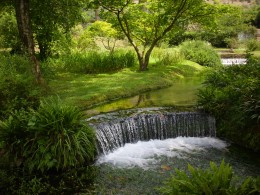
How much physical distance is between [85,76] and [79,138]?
8.10 metres

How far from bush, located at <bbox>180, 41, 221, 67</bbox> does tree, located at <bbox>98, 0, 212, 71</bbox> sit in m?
4.57

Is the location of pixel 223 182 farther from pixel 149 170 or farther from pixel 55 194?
pixel 55 194

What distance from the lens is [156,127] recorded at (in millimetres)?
8453

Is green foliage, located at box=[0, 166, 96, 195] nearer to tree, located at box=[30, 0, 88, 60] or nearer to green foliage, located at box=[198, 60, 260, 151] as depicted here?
green foliage, located at box=[198, 60, 260, 151]

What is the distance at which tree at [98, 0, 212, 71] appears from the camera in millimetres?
14195

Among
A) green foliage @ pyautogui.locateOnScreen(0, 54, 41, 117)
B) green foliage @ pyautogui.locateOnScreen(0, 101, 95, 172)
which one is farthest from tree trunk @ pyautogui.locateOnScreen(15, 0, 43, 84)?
green foliage @ pyautogui.locateOnScreen(0, 101, 95, 172)

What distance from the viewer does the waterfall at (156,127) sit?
25.8ft

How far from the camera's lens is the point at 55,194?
5.49m

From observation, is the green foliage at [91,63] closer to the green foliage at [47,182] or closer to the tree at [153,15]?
the tree at [153,15]

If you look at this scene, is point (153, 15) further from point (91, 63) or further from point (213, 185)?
point (213, 185)

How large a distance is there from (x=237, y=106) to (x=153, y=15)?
8676 millimetres

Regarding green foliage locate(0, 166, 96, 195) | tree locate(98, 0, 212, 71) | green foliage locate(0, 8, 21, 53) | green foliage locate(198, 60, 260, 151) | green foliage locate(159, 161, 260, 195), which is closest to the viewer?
green foliage locate(159, 161, 260, 195)

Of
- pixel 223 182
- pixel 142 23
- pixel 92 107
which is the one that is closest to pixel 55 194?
pixel 223 182

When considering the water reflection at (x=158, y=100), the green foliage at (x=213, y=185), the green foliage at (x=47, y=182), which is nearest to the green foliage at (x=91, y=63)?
the water reflection at (x=158, y=100)
